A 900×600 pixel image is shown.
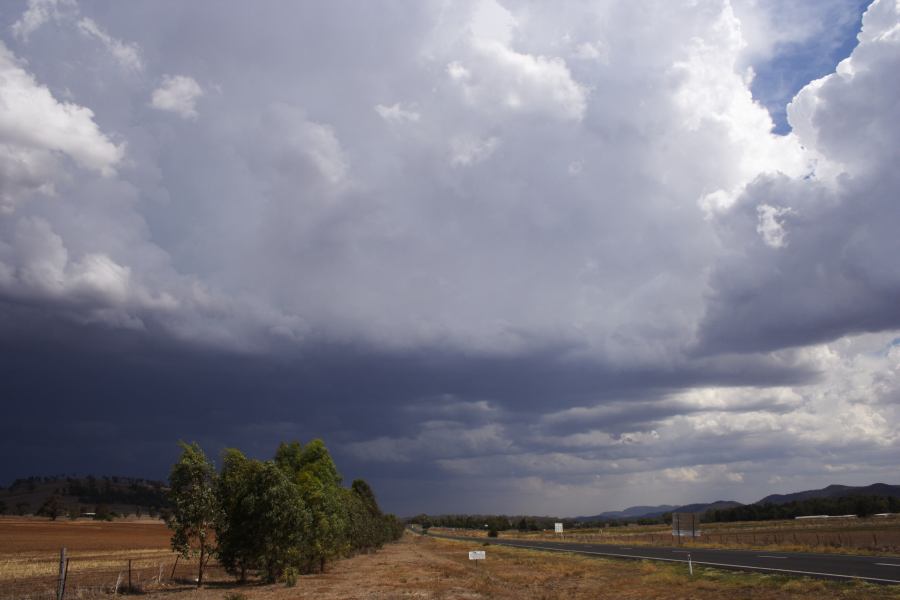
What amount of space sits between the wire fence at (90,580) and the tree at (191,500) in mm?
3601

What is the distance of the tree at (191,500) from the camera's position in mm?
39344

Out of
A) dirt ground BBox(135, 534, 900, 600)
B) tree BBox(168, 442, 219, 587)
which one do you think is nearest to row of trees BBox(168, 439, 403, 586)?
tree BBox(168, 442, 219, 587)

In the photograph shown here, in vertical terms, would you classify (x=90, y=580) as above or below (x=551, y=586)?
above

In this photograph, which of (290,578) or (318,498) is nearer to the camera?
(290,578)

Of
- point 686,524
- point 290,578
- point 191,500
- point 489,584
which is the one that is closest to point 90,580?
point 191,500

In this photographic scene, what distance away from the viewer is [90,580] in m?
42.8

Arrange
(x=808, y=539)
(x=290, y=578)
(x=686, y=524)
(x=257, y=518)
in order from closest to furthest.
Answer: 1. (x=290, y=578)
2. (x=257, y=518)
3. (x=686, y=524)
4. (x=808, y=539)

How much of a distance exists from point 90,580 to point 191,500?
1036 centimetres

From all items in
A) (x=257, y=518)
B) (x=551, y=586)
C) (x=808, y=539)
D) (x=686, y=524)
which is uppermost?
(x=257, y=518)

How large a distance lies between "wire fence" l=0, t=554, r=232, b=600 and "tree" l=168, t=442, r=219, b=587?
3.60 meters

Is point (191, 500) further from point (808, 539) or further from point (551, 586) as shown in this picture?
point (808, 539)

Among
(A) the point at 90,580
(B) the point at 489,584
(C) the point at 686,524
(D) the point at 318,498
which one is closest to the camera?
(B) the point at 489,584

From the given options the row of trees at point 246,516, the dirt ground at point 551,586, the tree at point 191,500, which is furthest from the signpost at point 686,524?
the tree at point 191,500

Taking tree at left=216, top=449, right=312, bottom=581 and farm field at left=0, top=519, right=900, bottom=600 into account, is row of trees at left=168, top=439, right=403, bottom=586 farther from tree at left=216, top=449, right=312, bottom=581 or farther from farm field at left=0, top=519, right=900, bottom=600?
farm field at left=0, top=519, right=900, bottom=600
